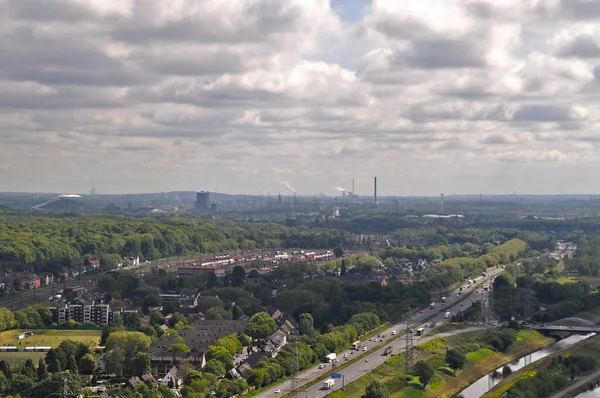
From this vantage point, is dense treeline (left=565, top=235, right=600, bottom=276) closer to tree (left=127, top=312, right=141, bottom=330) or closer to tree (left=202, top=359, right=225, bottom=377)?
tree (left=127, top=312, right=141, bottom=330)

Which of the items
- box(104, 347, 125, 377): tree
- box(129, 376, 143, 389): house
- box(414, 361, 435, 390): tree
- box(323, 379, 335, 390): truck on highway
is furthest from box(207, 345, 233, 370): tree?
box(414, 361, 435, 390): tree

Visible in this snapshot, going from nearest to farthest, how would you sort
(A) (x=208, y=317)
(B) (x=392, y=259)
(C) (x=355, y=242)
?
1. (A) (x=208, y=317)
2. (B) (x=392, y=259)
3. (C) (x=355, y=242)

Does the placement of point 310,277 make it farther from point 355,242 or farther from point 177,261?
point 355,242

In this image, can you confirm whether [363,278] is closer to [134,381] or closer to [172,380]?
[172,380]

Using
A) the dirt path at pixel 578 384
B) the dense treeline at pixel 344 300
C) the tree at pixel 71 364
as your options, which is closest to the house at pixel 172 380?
the tree at pixel 71 364

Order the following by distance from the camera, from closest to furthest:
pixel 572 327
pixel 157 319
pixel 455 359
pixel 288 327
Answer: pixel 455 359 < pixel 288 327 < pixel 157 319 < pixel 572 327

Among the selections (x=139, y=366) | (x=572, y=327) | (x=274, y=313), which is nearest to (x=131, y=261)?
(x=274, y=313)

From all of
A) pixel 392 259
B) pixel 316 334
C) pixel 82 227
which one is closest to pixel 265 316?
pixel 316 334
